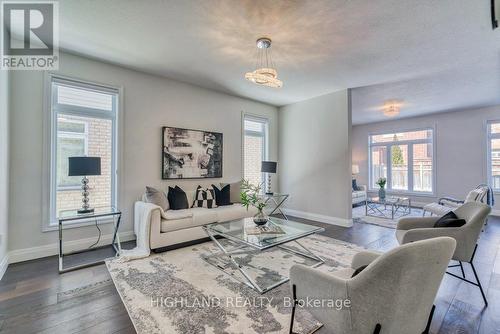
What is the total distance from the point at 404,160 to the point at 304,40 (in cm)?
648

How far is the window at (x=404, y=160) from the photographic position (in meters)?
6.99

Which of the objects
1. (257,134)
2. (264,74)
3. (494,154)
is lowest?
(494,154)

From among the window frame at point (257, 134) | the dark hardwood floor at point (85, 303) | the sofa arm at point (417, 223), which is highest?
the window frame at point (257, 134)

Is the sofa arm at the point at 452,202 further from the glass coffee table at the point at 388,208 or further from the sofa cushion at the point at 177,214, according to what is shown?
the sofa cushion at the point at 177,214

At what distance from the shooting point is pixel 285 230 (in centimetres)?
281

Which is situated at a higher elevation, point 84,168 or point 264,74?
point 264,74

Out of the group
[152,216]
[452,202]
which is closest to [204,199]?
[152,216]

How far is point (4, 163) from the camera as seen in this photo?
2660 mm

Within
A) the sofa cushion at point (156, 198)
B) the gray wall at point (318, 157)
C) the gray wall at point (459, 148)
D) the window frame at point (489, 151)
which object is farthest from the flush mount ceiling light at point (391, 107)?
the sofa cushion at point (156, 198)

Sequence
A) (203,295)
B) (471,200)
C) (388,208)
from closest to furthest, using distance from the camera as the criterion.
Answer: (203,295), (471,200), (388,208)

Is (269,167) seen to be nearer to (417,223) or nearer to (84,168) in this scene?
(417,223)

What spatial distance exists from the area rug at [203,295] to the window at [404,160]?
221 inches

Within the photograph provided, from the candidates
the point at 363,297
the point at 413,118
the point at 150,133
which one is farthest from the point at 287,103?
the point at 363,297

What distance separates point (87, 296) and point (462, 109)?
8.81 m
